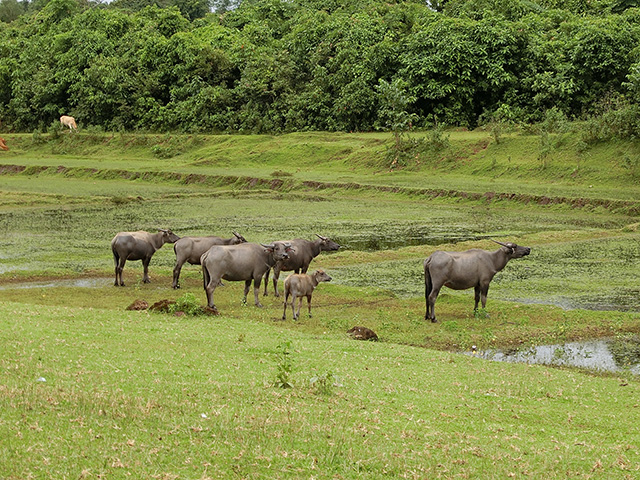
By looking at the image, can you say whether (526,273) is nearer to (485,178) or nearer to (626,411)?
(626,411)

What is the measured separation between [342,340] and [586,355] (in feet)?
13.2

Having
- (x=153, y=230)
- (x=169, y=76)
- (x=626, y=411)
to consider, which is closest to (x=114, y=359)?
(x=626, y=411)

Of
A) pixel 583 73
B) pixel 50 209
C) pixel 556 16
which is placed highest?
pixel 556 16

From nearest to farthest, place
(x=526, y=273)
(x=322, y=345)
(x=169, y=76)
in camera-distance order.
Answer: (x=322, y=345) < (x=526, y=273) < (x=169, y=76)

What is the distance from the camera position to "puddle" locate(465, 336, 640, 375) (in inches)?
487

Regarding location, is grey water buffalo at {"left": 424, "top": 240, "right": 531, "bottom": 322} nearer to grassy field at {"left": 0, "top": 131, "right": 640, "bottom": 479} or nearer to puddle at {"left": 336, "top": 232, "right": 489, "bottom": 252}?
grassy field at {"left": 0, "top": 131, "right": 640, "bottom": 479}

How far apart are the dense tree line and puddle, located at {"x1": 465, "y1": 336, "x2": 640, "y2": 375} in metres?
24.5

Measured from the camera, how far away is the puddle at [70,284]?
59.7 ft

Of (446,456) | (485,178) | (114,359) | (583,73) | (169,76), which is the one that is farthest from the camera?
(169,76)

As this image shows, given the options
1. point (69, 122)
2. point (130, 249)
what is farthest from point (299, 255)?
point (69, 122)

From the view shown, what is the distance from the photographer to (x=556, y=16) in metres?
49.9

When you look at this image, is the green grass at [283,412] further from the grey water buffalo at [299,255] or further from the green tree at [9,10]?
the green tree at [9,10]

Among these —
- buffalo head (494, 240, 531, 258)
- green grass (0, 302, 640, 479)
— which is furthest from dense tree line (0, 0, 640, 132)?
green grass (0, 302, 640, 479)

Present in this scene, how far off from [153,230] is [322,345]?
15.6m
